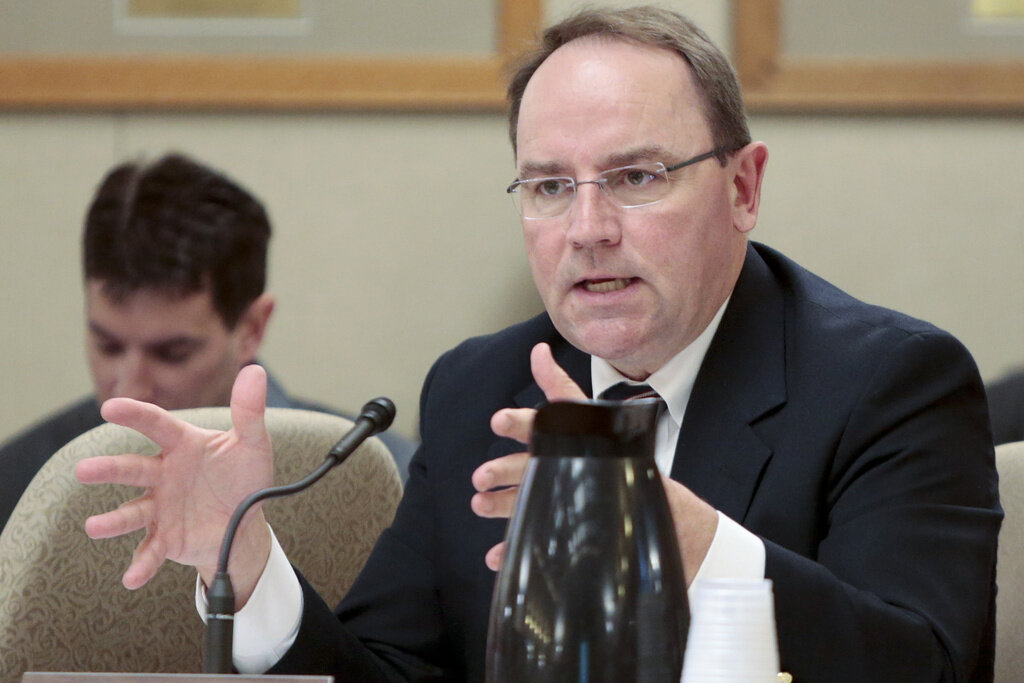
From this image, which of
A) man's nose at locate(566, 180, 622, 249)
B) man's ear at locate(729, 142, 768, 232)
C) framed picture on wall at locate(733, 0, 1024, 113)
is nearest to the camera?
man's nose at locate(566, 180, 622, 249)

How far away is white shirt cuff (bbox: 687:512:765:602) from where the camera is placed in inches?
39.6

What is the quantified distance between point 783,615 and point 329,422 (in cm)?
77

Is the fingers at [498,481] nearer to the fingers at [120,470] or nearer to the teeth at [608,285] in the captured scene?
the fingers at [120,470]

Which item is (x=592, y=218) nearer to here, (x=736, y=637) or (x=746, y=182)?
(x=746, y=182)

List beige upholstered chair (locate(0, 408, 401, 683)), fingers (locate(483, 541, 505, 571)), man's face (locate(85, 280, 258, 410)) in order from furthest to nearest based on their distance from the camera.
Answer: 1. man's face (locate(85, 280, 258, 410))
2. beige upholstered chair (locate(0, 408, 401, 683))
3. fingers (locate(483, 541, 505, 571))

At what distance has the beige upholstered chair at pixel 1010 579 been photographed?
1.56 meters

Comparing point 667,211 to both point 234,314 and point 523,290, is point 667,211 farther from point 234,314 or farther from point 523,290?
point 523,290

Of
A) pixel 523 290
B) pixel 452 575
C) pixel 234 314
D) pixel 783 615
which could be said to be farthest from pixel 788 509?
pixel 523 290

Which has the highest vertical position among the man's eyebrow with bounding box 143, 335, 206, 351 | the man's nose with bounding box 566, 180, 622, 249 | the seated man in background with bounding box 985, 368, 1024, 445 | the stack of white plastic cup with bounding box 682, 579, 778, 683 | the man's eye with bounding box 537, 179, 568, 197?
the man's eye with bounding box 537, 179, 568, 197

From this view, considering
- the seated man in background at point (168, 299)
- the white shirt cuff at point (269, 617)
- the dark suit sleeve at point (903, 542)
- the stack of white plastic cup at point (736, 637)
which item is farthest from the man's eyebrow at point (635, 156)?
the seated man in background at point (168, 299)

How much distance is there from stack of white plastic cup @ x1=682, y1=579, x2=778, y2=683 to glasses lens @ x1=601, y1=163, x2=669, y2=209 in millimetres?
873

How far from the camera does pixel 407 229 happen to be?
3.17m

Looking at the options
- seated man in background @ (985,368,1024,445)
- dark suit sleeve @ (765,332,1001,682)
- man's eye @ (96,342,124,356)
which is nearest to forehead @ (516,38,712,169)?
dark suit sleeve @ (765,332,1001,682)

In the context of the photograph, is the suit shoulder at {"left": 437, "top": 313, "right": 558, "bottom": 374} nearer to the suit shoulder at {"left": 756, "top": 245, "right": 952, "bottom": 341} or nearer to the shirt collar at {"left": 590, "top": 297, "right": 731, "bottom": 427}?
the shirt collar at {"left": 590, "top": 297, "right": 731, "bottom": 427}
